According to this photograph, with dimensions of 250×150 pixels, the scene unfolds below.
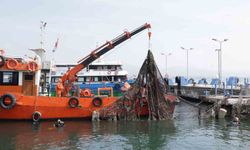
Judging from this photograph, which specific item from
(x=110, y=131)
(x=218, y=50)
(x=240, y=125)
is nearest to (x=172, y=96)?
(x=240, y=125)

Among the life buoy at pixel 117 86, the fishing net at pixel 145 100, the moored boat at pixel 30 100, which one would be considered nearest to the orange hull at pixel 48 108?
the moored boat at pixel 30 100

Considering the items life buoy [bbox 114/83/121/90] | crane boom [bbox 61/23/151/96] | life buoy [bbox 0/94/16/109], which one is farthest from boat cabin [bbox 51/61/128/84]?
life buoy [bbox 0/94/16/109]

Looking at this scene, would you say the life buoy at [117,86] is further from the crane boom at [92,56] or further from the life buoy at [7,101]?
the life buoy at [7,101]

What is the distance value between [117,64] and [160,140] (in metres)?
24.9

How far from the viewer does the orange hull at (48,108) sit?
24625 millimetres

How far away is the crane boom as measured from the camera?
1103 inches

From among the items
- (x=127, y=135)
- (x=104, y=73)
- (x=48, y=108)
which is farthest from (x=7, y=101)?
(x=104, y=73)

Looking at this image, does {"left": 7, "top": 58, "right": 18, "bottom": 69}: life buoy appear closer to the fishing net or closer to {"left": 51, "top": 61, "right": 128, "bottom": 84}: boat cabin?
the fishing net

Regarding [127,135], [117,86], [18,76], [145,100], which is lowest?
[127,135]

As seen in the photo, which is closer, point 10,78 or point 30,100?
point 30,100

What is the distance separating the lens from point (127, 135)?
21.0 m

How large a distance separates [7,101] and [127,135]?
8.95 metres

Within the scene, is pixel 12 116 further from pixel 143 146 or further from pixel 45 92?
pixel 143 146

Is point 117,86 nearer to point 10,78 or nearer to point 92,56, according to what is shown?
point 92,56
